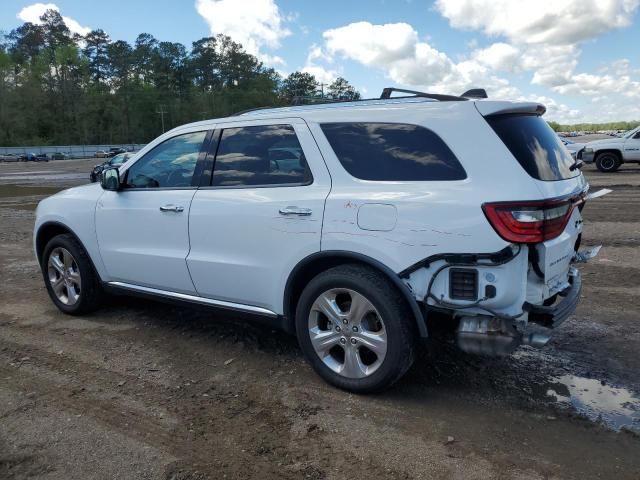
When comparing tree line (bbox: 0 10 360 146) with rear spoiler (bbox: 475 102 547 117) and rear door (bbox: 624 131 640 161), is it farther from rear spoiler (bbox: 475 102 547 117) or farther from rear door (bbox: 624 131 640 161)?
rear spoiler (bbox: 475 102 547 117)

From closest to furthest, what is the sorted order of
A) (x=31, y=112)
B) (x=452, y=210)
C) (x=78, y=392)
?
(x=452, y=210) → (x=78, y=392) → (x=31, y=112)

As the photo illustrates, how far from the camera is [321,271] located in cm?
376

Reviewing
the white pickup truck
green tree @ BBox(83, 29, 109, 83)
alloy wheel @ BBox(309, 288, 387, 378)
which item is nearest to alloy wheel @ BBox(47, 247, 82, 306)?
alloy wheel @ BBox(309, 288, 387, 378)

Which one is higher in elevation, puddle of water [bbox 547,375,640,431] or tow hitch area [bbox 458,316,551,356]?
tow hitch area [bbox 458,316,551,356]

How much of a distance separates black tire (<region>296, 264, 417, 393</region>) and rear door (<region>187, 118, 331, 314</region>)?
0.24 meters

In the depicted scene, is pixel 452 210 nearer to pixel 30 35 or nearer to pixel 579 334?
pixel 579 334

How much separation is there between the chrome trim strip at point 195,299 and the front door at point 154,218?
0.04 m

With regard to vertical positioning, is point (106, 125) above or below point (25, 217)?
above

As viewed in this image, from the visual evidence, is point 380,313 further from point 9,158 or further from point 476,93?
point 9,158

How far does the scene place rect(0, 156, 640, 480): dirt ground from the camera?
289 cm

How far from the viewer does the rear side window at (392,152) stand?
3.31m

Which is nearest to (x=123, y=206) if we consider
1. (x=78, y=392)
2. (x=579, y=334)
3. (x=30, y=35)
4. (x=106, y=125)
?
(x=78, y=392)

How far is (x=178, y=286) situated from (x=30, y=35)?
5206 inches

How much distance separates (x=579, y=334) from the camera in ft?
15.3
